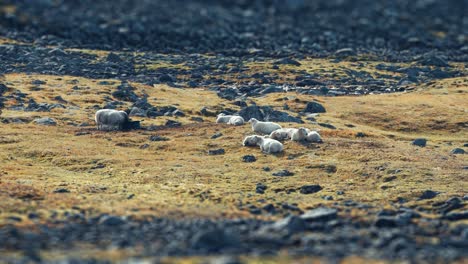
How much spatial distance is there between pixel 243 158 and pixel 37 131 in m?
10.0

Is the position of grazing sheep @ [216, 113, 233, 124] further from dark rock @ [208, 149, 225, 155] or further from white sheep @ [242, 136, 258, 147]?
dark rock @ [208, 149, 225, 155]

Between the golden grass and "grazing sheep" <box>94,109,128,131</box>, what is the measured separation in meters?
0.91

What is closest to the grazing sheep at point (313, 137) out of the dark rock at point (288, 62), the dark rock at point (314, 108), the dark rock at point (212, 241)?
the dark rock at point (314, 108)

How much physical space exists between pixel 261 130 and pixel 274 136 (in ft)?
6.29

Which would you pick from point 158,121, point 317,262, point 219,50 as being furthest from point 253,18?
point 317,262

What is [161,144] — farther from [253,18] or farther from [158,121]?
[253,18]

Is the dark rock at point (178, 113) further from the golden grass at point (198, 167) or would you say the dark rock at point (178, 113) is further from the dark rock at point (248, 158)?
the dark rock at point (248, 158)

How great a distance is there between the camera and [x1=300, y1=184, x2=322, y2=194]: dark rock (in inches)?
1191

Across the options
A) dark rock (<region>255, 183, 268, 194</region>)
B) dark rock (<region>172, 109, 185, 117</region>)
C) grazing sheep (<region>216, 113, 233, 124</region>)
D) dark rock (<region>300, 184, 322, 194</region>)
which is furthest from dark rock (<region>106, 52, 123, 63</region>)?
dark rock (<region>300, 184, 322, 194</region>)

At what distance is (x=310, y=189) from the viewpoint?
99.9ft

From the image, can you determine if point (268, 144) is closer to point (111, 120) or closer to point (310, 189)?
point (310, 189)

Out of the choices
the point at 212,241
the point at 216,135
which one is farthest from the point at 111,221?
the point at 216,135

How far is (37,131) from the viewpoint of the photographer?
40.8 m

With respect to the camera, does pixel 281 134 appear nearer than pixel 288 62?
Yes
